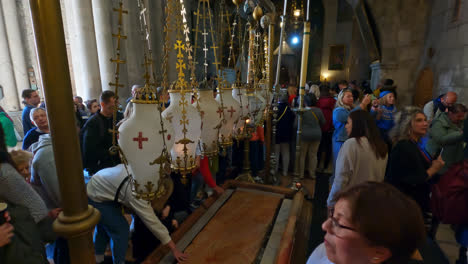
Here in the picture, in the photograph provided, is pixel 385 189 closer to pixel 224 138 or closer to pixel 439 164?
pixel 224 138

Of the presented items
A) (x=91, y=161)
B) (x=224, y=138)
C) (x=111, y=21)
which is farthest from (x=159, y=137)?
(x=111, y=21)

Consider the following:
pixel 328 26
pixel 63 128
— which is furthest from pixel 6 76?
pixel 328 26

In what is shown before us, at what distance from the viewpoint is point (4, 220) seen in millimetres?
1235

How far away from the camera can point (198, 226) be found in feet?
6.15

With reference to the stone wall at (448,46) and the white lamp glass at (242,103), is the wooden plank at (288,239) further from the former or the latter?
the stone wall at (448,46)

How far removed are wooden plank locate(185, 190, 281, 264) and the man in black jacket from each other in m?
1.22

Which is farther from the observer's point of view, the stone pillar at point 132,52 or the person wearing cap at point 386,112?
the stone pillar at point 132,52

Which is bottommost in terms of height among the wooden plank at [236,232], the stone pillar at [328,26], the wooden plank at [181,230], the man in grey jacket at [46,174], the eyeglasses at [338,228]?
the wooden plank at [236,232]

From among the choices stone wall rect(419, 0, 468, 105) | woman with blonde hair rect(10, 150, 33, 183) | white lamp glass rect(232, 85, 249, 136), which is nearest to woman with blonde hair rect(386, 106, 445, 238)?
white lamp glass rect(232, 85, 249, 136)

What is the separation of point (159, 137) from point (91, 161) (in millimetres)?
1930

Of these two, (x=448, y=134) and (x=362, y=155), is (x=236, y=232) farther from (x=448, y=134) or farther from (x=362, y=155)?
(x=448, y=134)

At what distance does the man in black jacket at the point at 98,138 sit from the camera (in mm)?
2477

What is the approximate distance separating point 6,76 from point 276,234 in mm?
7223

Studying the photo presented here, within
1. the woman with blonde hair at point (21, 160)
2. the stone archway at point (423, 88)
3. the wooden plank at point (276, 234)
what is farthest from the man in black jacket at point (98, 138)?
the stone archway at point (423, 88)
